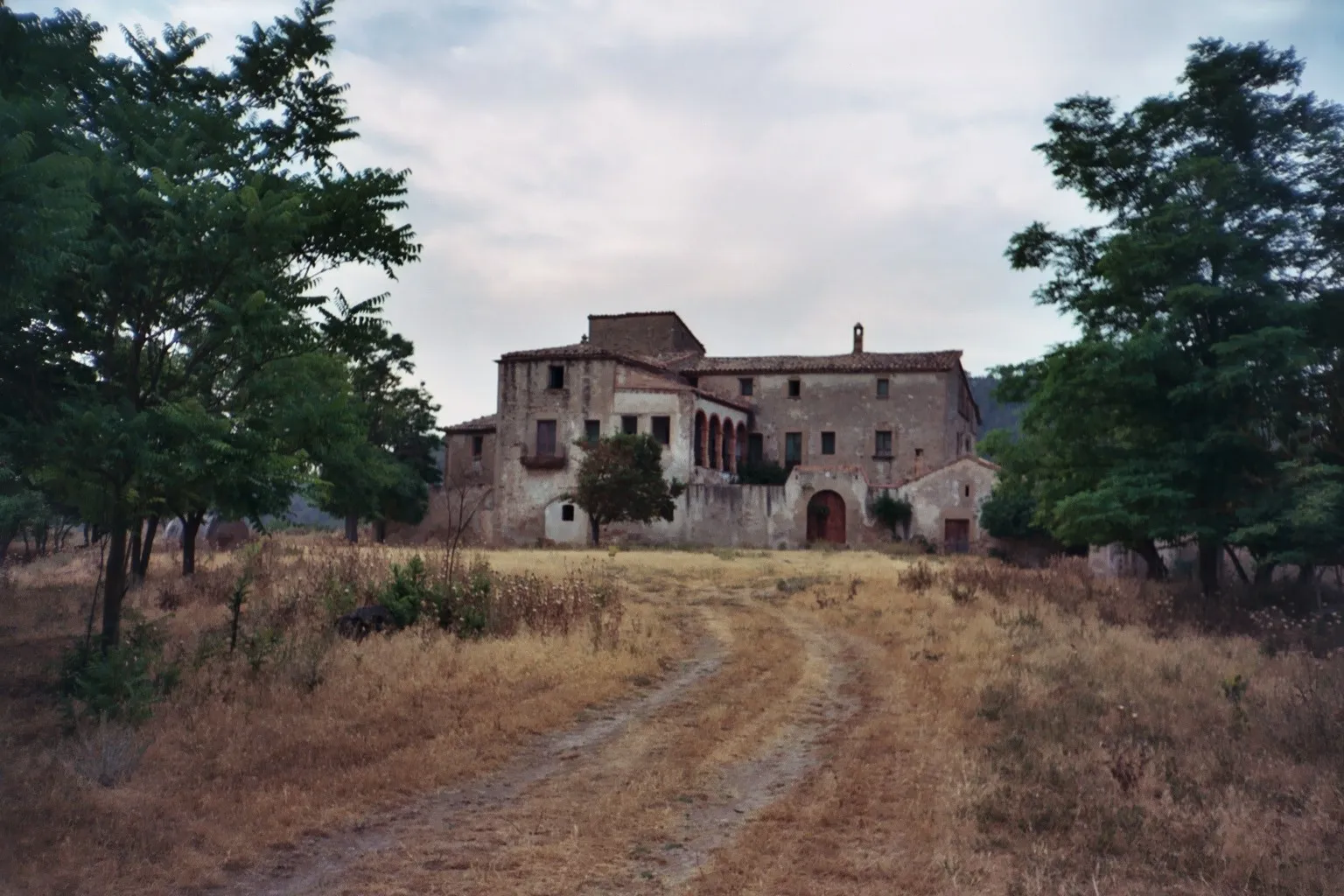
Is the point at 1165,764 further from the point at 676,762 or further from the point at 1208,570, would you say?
the point at 1208,570

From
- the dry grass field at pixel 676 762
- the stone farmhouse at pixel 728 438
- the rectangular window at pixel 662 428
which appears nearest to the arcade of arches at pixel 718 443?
the stone farmhouse at pixel 728 438

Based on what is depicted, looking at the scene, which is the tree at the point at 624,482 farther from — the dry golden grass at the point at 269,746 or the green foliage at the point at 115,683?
the green foliage at the point at 115,683

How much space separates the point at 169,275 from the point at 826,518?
35.0m

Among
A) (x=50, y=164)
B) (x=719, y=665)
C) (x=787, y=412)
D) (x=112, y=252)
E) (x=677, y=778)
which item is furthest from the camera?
(x=787, y=412)

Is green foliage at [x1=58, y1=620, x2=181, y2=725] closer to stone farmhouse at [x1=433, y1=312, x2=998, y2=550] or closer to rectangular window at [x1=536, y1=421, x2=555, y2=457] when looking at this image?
stone farmhouse at [x1=433, y1=312, x2=998, y2=550]

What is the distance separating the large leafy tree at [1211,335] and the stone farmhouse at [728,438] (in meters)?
22.1

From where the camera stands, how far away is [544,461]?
44.6 meters

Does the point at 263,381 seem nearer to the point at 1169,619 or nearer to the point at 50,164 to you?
the point at 50,164

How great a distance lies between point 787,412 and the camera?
49219mm

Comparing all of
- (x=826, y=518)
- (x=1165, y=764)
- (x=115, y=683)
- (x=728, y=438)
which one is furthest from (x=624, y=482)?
(x=1165, y=764)

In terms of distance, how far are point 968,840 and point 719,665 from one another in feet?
21.4

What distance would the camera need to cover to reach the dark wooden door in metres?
39.8

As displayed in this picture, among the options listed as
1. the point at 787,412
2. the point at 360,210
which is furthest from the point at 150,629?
the point at 787,412

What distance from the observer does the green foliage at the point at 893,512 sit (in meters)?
40.9
